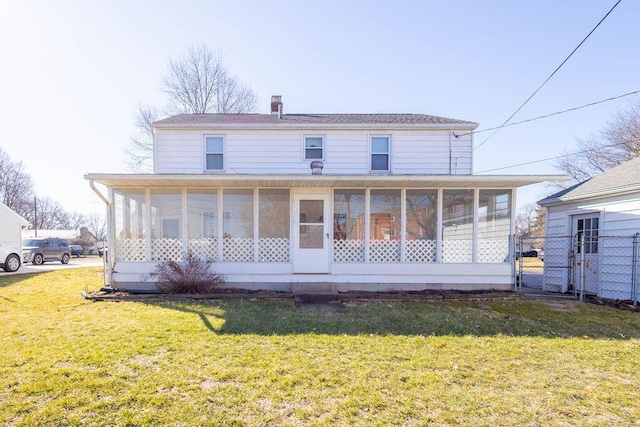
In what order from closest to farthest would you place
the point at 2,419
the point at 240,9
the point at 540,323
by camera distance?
the point at 2,419
the point at 540,323
the point at 240,9

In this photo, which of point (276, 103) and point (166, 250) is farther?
point (276, 103)

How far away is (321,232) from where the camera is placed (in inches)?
310

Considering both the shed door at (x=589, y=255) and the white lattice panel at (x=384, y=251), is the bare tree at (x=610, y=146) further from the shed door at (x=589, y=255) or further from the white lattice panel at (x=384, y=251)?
the white lattice panel at (x=384, y=251)

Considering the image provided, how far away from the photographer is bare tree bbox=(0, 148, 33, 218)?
33.9 meters

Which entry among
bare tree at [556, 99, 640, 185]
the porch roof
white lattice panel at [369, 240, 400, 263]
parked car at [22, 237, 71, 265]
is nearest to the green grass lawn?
white lattice panel at [369, 240, 400, 263]

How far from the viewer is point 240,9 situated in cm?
890

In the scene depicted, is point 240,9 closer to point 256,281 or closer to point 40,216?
point 256,281

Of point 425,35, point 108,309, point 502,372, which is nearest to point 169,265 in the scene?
point 108,309

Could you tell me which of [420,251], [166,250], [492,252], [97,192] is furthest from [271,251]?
[492,252]

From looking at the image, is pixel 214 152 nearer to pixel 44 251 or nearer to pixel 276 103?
pixel 276 103

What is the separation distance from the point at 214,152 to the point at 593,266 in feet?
38.6

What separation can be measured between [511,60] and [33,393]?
45.5 ft

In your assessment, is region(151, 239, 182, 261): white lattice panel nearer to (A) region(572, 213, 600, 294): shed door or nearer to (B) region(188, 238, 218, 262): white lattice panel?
(B) region(188, 238, 218, 262): white lattice panel

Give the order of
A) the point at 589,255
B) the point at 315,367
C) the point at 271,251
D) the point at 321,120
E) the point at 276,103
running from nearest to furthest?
1. the point at 315,367
2. the point at 271,251
3. the point at 589,255
4. the point at 321,120
5. the point at 276,103
